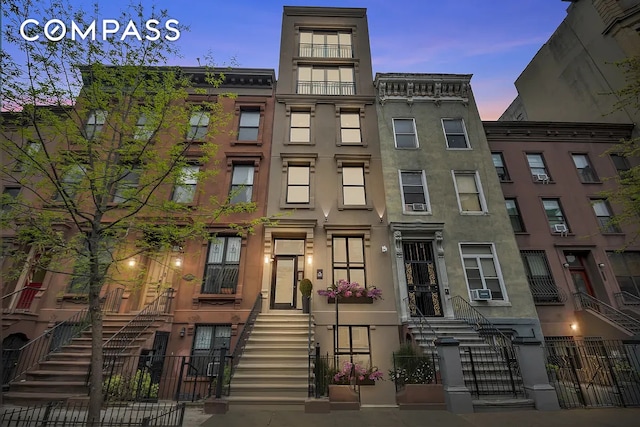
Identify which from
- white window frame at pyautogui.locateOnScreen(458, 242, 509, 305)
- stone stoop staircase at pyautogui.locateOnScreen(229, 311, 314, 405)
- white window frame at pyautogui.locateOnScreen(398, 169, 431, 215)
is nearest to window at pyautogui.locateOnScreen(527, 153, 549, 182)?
white window frame at pyautogui.locateOnScreen(458, 242, 509, 305)

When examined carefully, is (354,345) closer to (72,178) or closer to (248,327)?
(248,327)

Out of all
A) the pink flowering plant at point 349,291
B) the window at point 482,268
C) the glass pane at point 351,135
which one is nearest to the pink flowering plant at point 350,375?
the pink flowering plant at point 349,291

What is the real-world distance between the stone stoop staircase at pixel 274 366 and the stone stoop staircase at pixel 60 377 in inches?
152

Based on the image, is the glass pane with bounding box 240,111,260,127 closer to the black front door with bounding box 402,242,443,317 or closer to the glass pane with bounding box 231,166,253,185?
the glass pane with bounding box 231,166,253,185

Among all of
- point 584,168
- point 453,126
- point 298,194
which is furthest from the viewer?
point 584,168

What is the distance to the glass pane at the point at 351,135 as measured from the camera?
15.9 metres

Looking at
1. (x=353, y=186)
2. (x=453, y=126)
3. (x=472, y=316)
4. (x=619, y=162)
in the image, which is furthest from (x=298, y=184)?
(x=619, y=162)

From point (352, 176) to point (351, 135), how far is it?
265 cm

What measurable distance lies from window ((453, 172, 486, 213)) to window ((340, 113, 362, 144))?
5.56 metres

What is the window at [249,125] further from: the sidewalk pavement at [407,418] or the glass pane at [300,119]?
the sidewalk pavement at [407,418]

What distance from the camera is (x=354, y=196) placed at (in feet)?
47.7

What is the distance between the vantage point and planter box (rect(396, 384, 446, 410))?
298 inches

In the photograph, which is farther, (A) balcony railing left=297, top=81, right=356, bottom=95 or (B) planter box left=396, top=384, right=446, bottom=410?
(A) balcony railing left=297, top=81, right=356, bottom=95

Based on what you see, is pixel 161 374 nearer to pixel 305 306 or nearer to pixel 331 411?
pixel 305 306
